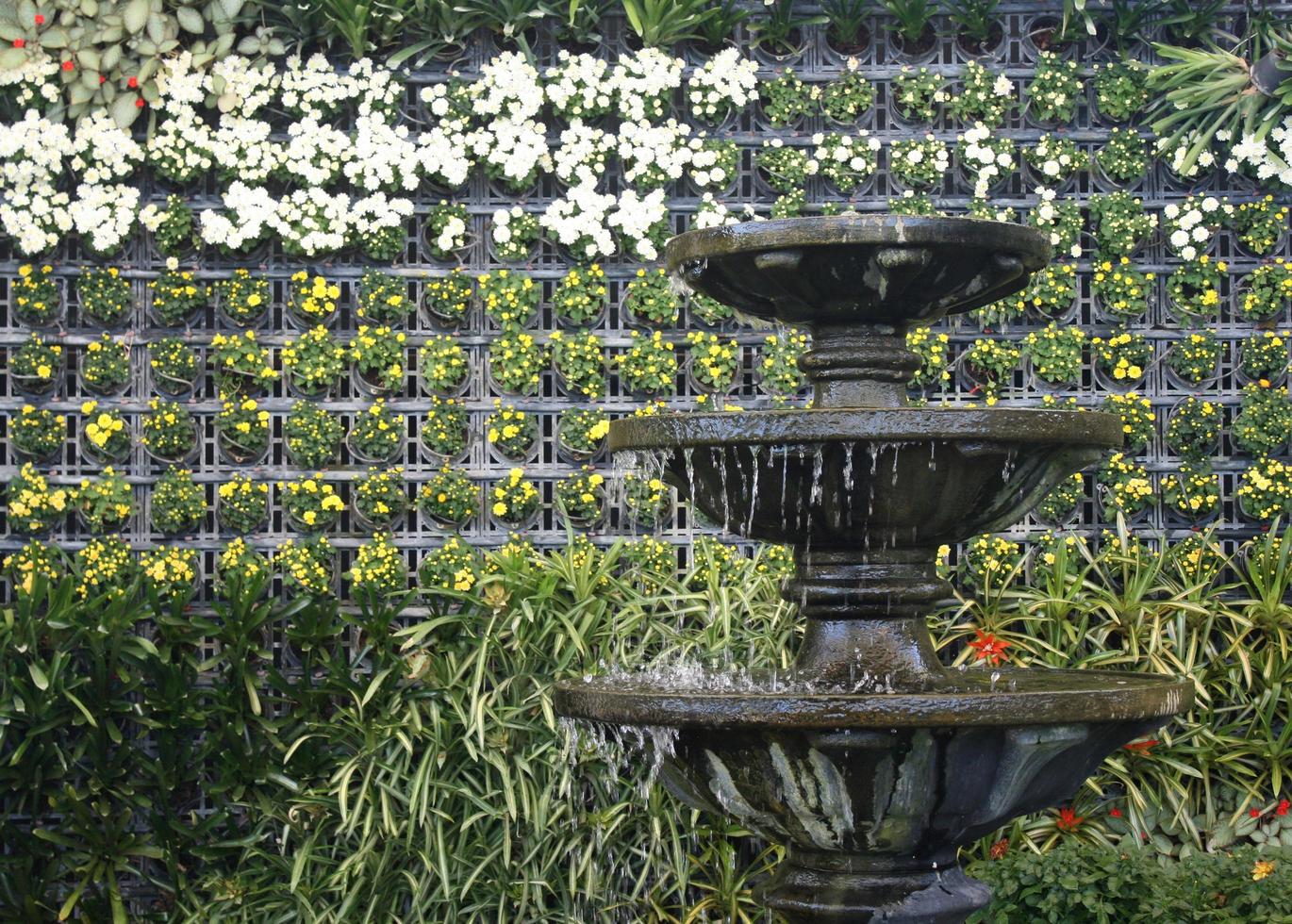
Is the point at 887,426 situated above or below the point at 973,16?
below

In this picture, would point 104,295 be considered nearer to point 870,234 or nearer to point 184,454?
point 184,454

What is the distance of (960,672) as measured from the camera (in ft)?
12.1

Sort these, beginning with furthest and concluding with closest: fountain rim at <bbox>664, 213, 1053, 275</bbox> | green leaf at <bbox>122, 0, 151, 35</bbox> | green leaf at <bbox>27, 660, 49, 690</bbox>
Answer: green leaf at <bbox>122, 0, 151, 35</bbox> < green leaf at <bbox>27, 660, 49, 690</bbox> < fountain rim at <bbox>664, 213, 1053, 275</bbox>

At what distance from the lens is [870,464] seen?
3.06 meters

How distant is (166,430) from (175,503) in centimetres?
27

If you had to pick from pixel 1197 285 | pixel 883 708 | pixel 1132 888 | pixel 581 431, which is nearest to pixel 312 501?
pixel 581 431

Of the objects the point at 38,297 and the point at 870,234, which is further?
the point at 38,297

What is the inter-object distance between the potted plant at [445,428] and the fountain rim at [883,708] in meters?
2.65

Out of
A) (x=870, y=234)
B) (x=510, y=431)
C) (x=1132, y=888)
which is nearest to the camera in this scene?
(x=870, y=234)

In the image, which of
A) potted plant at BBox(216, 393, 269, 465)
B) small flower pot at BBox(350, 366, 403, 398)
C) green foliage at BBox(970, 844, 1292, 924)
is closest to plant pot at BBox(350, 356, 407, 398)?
Result: small flower pot at BBox(350, 366, 403, 398)

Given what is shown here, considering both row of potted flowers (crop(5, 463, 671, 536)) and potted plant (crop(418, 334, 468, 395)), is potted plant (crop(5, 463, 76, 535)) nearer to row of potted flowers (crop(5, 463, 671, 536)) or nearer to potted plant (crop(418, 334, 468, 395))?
row of potted flowers (crop(5, 463, 671, 536))

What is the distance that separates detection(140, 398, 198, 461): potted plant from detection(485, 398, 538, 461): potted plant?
109cm

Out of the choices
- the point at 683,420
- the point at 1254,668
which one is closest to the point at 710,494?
the point at 683,420

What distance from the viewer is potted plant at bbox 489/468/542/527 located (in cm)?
552
